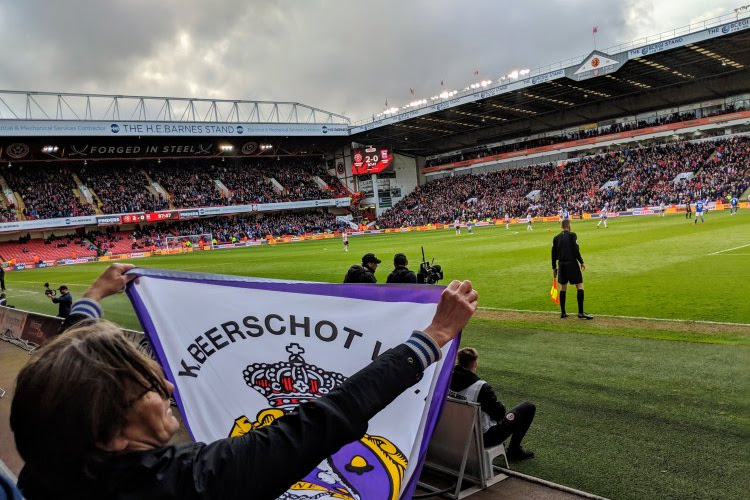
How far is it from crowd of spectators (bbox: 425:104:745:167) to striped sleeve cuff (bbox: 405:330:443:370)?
59441mm

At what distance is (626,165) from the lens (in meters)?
53.8

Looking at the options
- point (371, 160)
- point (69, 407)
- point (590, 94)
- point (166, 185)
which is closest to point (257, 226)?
point (166, 185)

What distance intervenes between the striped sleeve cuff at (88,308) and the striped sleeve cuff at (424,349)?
1721 mm

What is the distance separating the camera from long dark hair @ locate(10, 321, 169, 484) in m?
1.37

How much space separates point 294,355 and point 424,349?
159 cm

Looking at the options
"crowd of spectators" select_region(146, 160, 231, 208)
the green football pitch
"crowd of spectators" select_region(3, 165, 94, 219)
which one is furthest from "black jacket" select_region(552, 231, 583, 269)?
"crowd of spectators" select_region(146, 160, 231, 208)

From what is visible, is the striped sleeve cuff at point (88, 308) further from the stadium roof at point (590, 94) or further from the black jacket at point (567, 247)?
the stadium roof at point (590, 94)

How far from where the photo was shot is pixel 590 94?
5456 cm

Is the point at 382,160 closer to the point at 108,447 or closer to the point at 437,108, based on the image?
the point at 437,108

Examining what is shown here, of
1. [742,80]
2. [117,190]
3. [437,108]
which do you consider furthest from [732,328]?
[117,190]

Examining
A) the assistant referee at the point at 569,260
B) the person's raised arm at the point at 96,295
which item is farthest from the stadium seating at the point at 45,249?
the person's raised arm at the point at 96,295

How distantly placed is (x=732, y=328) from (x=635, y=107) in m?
55.2

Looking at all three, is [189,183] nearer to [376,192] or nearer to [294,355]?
[376,192]

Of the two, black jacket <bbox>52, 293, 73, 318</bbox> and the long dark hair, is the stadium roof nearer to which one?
black jacket <bbox>52, 293, 73, 318</bbox>
